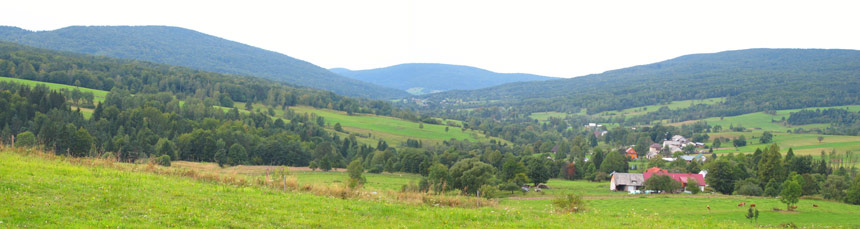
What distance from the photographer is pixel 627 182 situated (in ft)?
198

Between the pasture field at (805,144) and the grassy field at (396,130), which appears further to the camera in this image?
the grassy field at (396,130)

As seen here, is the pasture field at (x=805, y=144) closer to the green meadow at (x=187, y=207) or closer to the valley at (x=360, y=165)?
the valley at (x=360, y=165)

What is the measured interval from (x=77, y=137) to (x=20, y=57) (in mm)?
87638

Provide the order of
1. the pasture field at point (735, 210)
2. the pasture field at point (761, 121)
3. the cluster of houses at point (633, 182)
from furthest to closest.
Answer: the pasture field at point (761, 121), the cluster of houses at point (633, 182), the pasture field at point (735, 210)

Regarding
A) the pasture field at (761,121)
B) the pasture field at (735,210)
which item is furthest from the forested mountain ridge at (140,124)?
the pasture field at (761,121)

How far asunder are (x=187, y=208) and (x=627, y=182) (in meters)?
57.8

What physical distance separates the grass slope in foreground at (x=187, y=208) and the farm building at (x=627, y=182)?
4848 centimetres

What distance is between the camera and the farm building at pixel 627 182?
197ft

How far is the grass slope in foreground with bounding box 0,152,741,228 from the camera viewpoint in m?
9.63

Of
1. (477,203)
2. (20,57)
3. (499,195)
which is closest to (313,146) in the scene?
(499,195)

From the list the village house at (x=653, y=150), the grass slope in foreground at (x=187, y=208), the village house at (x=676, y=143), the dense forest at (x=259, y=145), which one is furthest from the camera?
the village house at (x=676, y=143)

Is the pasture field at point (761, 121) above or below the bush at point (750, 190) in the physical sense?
above

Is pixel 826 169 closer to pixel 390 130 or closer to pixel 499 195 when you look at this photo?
pixel 499 195

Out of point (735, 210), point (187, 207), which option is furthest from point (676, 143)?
point (187, 207)
